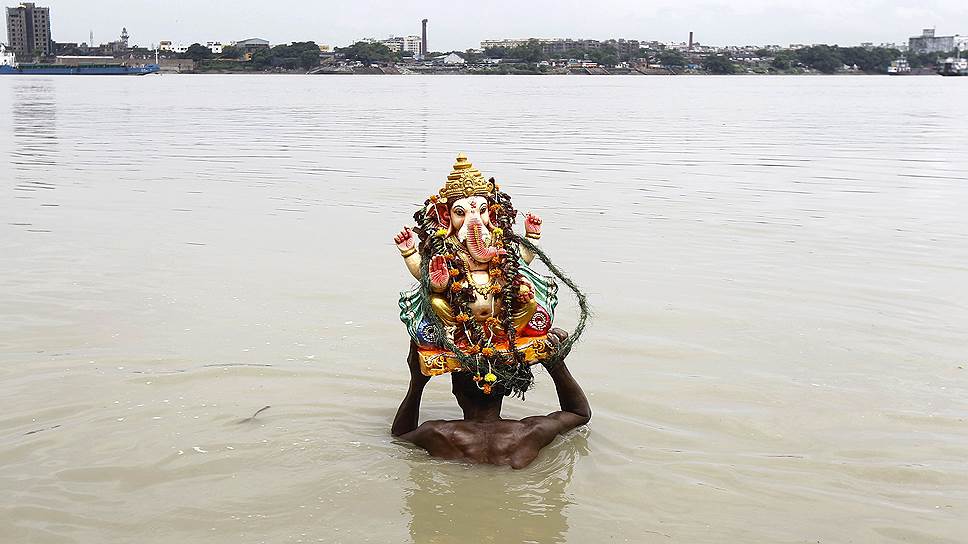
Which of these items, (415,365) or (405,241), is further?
(415,365)

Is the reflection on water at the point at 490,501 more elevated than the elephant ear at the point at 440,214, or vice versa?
the elephant ear at the point at 440,214

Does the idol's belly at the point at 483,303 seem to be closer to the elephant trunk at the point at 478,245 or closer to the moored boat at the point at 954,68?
the elephant trunk at the point at 478,245

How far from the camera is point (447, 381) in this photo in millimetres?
7305

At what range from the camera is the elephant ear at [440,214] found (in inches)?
224

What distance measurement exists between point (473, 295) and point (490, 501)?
1027 mm

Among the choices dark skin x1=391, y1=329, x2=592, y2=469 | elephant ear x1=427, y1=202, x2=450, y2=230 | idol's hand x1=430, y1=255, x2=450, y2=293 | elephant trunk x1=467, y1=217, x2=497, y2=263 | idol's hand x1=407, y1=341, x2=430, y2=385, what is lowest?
dark skin x1=391, y1=329, x2=592, y2=469

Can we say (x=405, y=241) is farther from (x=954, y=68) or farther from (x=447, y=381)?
(x=954, y=68)

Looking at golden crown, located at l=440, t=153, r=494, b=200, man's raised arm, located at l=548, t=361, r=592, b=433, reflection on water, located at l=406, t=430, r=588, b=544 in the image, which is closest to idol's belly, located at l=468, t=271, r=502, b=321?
golden crown, located at l=440, t=153, r=494, b=200

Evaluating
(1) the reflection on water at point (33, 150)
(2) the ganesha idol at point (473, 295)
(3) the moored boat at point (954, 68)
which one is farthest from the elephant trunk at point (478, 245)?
(3) the moored boat at point (954, 68)

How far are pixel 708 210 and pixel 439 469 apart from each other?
9.62 m

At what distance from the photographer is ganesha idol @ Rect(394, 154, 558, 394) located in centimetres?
551

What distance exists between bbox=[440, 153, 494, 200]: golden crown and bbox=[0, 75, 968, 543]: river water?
1.43 metres

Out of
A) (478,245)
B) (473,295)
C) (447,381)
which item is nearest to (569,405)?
(473,295)

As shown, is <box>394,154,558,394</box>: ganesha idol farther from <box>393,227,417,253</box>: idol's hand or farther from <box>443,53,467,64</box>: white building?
<box>443,53,467,64</box>: white building
